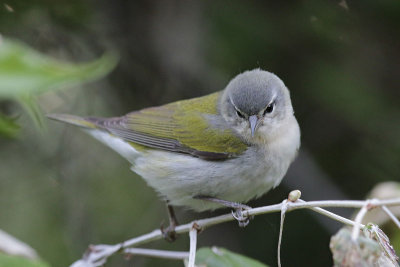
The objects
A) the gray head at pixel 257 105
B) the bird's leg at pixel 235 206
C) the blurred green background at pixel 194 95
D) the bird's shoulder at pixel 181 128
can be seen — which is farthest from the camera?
the blurred green background at pixel 194 95

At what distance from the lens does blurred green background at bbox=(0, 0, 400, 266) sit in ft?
12.0

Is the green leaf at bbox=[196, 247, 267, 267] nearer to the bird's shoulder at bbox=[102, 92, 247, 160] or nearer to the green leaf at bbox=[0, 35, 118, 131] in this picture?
the bird's shoulder at bbox=[102, 92, 247, 160]

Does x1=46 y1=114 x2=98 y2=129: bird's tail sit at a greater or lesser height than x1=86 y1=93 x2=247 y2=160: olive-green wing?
greater

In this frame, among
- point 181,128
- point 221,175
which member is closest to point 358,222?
point 221,175

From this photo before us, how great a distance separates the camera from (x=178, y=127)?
11.2 ft

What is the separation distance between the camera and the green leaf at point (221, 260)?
215 centimetres

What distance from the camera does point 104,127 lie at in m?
3.46

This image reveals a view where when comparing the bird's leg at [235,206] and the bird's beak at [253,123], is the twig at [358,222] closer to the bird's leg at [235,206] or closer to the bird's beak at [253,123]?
the bird's leg at [235,206]

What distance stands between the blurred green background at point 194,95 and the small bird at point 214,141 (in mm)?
559

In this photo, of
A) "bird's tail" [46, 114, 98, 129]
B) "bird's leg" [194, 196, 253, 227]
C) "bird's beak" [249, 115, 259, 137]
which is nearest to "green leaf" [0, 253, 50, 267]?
"bird's leg" [194, 196, 253, 227]

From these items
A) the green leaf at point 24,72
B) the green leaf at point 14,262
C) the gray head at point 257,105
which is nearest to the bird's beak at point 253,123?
the gray head at point 257,105

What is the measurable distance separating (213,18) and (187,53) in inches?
15.5

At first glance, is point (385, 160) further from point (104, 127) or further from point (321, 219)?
point (104, 127)

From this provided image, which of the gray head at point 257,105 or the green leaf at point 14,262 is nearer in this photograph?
the green leaf at point 14,262
